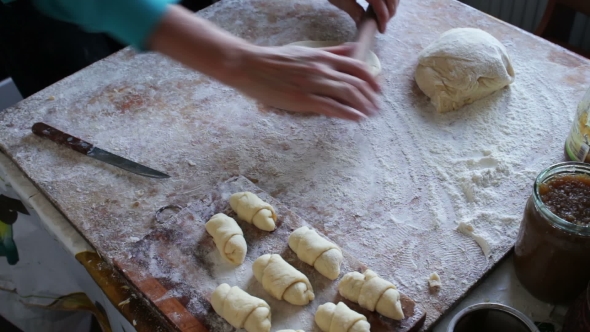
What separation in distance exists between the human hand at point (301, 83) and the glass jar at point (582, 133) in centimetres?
44

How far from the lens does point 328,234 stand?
3.63 ft

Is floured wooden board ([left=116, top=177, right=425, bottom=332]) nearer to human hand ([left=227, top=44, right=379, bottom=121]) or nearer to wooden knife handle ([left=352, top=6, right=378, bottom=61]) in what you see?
human hand ([left=227, top=44, right=379, bottom=121])

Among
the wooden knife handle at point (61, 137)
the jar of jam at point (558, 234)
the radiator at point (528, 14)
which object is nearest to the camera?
the jar of jam at point (558, 234)

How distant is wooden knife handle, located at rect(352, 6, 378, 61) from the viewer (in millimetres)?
1330

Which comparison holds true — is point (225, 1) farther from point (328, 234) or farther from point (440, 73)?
point (328, 234)

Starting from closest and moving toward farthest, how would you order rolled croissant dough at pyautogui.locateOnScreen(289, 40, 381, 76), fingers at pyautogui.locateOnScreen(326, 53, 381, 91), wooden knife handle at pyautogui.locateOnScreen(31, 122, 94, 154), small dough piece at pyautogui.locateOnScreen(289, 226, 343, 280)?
1. small dough piece at pyautogui.locateOnScreen(289, 226, 343, 280)
2. fingers at pyautogui.locateOnScreen(326, 53, 381, 91)
3. wooden knife handle at pyautogui.locateOnScreen(31, 122, 94, 154)
4. rolled croissant dough at pyautogui.locateOnScreen(289, 40, 381, 76)

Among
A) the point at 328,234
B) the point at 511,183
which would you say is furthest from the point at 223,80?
the point at 511,183

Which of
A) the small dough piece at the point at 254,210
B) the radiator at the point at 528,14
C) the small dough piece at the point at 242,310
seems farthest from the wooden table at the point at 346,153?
the radiator at the point at 528,14

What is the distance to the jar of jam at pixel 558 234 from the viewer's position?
84 cm

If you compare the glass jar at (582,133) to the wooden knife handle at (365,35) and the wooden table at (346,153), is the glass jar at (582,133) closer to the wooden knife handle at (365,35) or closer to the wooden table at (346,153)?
the wooden table at (346,153)

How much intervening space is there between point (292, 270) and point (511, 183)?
0.57m

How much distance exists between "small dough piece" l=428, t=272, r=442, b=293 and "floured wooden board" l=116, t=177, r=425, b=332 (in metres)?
0.09

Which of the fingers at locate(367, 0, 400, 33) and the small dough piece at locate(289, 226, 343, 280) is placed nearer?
the small dough piece at locate(289, 226, 343, 280)

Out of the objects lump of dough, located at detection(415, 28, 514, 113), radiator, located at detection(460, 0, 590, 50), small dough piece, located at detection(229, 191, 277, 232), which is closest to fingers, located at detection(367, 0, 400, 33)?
lump of dough, located at detection(415, 28, 514, 113)
